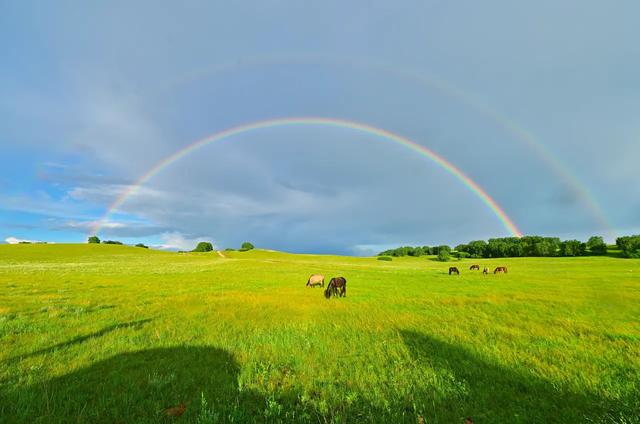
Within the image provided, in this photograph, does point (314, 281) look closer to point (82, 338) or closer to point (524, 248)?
point (82, 338)

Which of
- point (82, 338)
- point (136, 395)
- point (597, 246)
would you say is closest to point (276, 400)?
point (136, 395)

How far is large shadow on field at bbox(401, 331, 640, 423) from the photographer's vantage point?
15.5 ft

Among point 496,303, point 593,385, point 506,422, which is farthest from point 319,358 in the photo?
point 496,303

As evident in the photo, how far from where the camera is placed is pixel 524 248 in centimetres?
14238

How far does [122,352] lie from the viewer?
7.68m

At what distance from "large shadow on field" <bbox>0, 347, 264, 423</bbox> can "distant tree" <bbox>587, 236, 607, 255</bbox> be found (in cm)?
16500

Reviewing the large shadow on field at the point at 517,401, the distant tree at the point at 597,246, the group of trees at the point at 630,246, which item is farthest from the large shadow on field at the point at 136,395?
the distant tree at the point at 597,246

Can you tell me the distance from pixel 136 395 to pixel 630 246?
526ft

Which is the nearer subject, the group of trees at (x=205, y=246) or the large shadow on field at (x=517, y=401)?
the large shadow on field at (x=517, y=401)

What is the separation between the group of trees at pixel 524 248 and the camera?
119812mm

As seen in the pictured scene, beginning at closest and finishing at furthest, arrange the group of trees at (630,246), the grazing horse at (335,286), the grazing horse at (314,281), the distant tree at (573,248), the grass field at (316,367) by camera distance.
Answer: the grass field at (316,367) → the grazing horse at (335,286) → the grazing horse at (314,281) → the group of trees at (630,246) → the distant tree at (573,248)

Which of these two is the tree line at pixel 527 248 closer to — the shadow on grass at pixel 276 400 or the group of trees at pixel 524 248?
the group of trees at pixel 524 248

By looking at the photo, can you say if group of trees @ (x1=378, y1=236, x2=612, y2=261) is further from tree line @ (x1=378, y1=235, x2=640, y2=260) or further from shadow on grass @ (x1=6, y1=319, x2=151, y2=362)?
shadow on grass @ (x1=6, y1=319, x2=151, y2=362)

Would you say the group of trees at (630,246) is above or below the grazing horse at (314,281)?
above
